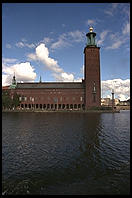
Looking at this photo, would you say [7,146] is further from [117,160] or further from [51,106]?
Result: [51,106]

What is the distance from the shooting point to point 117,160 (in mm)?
10500

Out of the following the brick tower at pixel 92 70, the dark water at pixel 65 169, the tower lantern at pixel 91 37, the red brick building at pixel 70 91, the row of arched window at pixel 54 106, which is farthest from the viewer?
the row of arched window at pixel 54 106

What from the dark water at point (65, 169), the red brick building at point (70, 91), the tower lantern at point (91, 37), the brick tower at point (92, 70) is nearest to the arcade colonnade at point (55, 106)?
the red brick building at point (70, 91)

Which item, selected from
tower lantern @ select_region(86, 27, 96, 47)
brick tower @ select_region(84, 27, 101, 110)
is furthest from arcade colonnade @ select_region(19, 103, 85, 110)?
tower lantern @ select_region(86, 27, 96, 47)

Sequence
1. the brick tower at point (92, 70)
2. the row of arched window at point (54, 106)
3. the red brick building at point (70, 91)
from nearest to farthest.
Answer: the brick tower at point (92, 70) < the red brick building at point (70, 91) < the row of arched window at point (54, 106)

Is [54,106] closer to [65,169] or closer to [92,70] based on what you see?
[92,70]

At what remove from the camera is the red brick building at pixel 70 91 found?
80.8 m

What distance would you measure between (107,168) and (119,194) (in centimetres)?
257

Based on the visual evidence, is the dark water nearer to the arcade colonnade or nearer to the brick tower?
the brick tower

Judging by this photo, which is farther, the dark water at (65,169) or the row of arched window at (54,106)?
the row of arched window at (54,106)

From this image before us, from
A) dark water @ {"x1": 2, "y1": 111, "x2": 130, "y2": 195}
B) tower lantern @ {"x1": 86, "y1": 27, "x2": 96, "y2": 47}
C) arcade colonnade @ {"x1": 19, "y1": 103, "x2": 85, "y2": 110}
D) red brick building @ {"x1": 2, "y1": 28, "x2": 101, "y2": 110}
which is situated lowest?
dark water @ {"x1": 2, "y1": 111, "x2": 130, "y2": 195}

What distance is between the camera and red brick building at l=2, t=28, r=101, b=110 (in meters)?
80.8

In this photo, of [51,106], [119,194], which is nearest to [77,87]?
[51,106]

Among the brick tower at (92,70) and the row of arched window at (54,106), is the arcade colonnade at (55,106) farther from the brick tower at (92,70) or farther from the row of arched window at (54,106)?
the brick tower at (92,70)
